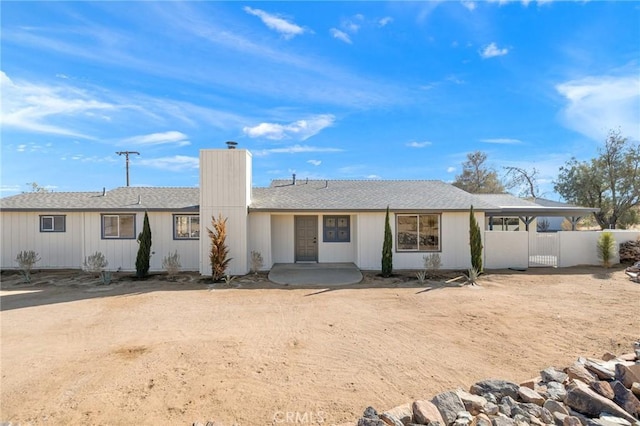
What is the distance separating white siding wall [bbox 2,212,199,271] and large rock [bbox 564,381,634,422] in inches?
494

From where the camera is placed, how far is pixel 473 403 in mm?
3439

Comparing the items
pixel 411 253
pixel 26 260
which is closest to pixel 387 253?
pixel 411 253

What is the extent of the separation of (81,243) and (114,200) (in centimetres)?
227

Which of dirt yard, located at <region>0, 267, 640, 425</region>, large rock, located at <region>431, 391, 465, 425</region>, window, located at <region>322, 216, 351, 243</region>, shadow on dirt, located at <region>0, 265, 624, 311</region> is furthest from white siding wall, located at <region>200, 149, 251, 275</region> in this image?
large rock, located at <region>431, 391, 465, 425</region>

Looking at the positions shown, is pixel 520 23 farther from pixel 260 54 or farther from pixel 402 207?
pixel 260 54

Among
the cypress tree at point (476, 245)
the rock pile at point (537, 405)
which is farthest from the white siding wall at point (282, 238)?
the rock pile at point (537, 405)

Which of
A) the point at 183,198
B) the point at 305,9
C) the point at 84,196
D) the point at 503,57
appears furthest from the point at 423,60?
the point at 84,196

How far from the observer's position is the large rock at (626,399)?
3.39 m

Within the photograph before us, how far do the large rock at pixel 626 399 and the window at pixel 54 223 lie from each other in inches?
703

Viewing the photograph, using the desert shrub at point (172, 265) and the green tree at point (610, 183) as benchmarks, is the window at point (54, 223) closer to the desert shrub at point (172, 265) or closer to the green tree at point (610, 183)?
the desert shrub at point (172, 265)

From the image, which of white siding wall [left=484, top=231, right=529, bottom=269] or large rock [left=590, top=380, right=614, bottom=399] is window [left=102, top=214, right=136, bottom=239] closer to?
large rock [left=590, top=380, right=614, bottom=399]

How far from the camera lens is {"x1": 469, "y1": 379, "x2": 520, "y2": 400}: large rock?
3.67m

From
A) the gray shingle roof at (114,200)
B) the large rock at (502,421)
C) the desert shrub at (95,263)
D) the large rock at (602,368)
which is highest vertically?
the gray shingle roof at (114,200)

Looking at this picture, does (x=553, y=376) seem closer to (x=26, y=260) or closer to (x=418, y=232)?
(x=418, y=232)
